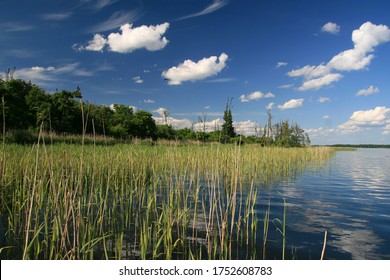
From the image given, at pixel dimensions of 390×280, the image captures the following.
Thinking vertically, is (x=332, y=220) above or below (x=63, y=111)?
below

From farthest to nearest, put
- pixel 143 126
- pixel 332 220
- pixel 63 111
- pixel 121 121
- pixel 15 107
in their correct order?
pixel 143 126 → pixel 121 121 → pixel 63 111 → pixel 15 107 → pixel 332 220

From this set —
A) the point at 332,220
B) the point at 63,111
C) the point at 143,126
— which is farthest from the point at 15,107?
the point at 332,220

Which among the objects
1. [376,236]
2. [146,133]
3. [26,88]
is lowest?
[376,236]

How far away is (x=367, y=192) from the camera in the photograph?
26.2ft

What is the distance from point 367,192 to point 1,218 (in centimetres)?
866

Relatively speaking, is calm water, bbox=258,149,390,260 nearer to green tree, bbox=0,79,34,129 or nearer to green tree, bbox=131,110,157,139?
green tree, bbox=0,79,34,129

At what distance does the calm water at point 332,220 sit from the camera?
361 centimetres

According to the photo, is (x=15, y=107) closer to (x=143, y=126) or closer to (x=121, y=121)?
(x=121, y=121)

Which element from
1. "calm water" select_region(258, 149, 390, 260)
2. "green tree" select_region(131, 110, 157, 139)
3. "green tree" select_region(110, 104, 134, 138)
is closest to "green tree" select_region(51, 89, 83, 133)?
"green tree" select_region(110, 104, 134, 138)

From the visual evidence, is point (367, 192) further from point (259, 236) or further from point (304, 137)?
point (304, 137)

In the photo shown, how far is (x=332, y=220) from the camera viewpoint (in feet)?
16.4

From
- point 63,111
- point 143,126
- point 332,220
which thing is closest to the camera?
point 332,220

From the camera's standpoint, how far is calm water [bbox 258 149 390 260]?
3.61 metres
